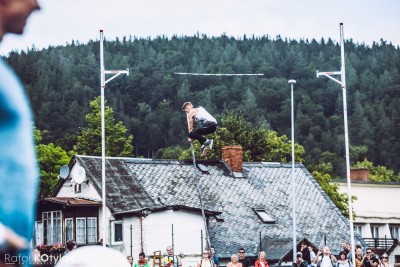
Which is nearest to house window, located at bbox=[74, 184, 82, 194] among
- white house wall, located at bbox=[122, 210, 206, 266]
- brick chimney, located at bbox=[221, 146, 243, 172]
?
white house wall, located at bbox=[122, 210, 206, 266]

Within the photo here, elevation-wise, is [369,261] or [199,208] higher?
[199,208]

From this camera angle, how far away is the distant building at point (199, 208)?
120ft

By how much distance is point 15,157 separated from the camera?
6.08 ft

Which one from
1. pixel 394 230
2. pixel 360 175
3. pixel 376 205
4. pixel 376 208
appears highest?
pixel 360 175

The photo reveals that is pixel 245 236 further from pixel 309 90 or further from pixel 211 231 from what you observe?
pixel 309 90

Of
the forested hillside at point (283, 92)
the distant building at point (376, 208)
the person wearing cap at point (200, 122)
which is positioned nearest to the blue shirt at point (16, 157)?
the person wearing cap at point (200, 122)

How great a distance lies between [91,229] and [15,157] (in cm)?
3656

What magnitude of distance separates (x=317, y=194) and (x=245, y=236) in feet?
21.3

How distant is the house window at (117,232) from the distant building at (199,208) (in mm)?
40

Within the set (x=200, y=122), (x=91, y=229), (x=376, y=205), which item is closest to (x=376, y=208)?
(x=376, y=205)

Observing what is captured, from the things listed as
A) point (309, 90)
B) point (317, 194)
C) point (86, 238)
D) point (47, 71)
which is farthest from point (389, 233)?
point (47, 71)

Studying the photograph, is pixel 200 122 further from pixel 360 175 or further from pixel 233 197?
pixel 360 175

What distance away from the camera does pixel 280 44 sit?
106 meters

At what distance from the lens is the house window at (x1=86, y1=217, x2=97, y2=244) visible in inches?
1476
